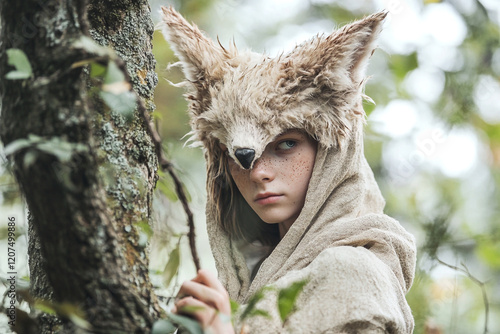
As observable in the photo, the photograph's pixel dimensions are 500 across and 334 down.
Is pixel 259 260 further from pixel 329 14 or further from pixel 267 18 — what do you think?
pixel 267 18

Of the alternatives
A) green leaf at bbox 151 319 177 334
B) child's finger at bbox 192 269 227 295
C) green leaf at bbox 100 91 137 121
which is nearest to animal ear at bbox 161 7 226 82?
child's finger at bbox 192 269 227 295

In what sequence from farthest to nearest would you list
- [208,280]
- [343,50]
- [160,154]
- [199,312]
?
[343,50]
[208,280]
[199,312]
[160,154]

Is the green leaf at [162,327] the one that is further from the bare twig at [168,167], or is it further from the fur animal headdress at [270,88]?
the fur animal headdress at [270,88]

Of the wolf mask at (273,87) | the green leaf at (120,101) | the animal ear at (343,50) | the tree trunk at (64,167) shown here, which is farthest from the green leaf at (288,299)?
the animal ear at (343,50)

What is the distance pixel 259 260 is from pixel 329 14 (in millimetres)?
2453

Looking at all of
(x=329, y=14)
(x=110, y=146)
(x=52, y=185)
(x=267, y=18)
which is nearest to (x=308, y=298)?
(x=110, y=146)

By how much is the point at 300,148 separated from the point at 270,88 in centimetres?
22

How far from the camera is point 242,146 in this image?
5.54ft

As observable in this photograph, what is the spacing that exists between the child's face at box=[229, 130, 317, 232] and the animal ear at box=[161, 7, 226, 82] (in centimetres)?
31

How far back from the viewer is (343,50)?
5.73ft

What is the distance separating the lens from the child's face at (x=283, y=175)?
179 centimetres

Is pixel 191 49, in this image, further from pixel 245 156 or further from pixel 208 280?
pixel 208 280

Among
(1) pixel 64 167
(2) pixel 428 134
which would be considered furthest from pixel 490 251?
(1) pixel 64 167

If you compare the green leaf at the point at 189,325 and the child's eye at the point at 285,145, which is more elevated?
the child's eye at the point at 285,145
